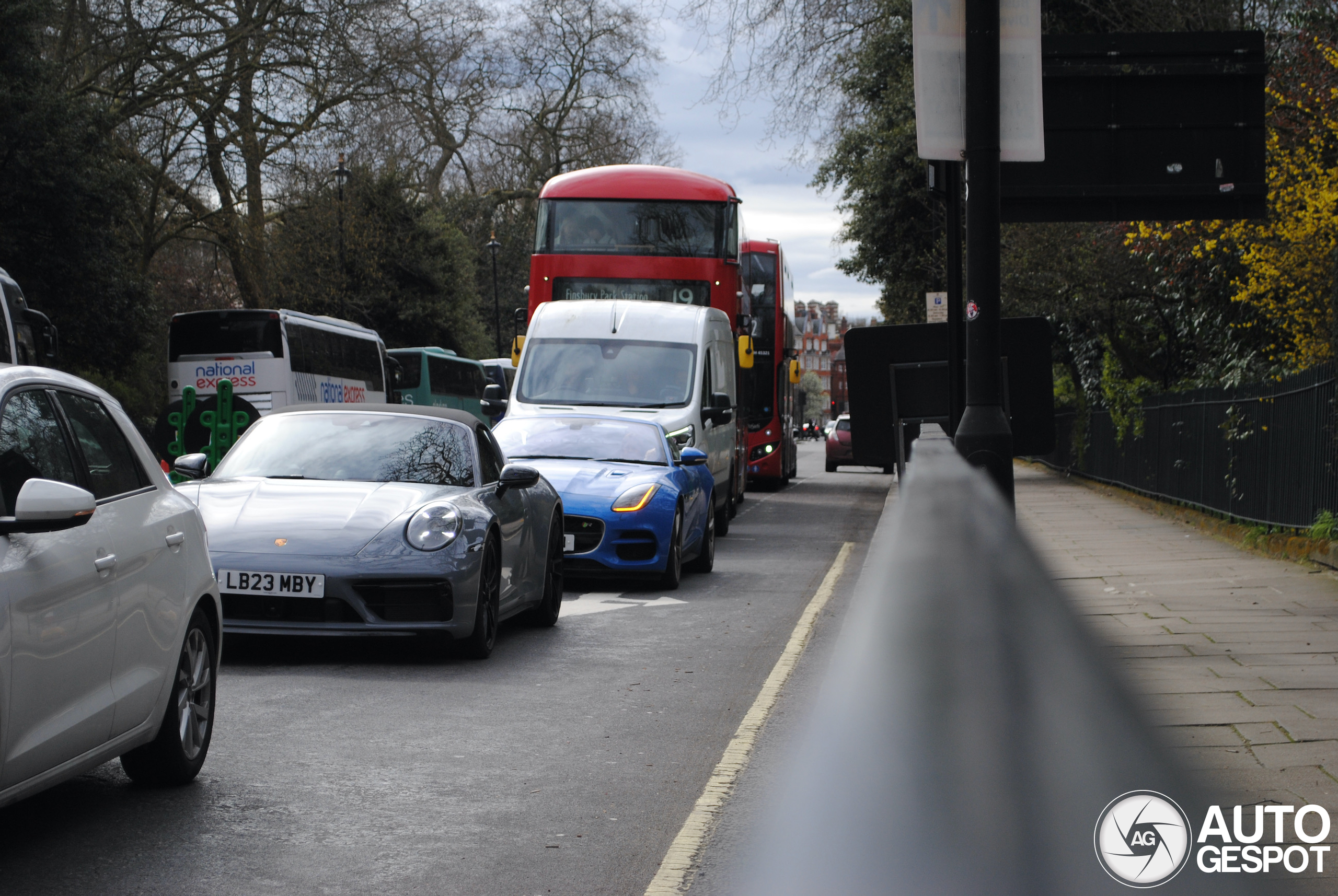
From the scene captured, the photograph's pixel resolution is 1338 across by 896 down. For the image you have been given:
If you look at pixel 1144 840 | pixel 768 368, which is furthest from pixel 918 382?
pixel 768 368

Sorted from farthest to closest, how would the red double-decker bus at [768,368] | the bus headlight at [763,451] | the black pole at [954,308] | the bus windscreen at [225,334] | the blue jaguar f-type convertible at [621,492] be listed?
1. the bus windscreen at [225,334]
2. the bus headlight at [763,451]
3. the red double-decker bus at [768,368]
4. the blue jaguar f-type convertible at [621,492]
5. the black pole at [954,308]

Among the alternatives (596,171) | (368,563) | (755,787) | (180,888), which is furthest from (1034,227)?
(180,888)

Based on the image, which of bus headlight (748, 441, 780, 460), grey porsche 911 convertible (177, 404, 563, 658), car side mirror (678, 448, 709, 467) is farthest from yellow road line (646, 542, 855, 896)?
bus headlight (748, 441, 780, 460)

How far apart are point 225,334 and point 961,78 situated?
1153 inches

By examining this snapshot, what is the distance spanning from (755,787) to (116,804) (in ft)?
7.23

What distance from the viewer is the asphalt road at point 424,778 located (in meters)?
4.41

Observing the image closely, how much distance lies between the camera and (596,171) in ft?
75.6

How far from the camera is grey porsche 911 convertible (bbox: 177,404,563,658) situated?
8055 mm

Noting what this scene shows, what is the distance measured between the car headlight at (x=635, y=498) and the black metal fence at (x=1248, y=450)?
126 inches

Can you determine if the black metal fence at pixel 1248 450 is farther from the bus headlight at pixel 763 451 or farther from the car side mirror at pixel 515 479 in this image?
the bus headlight at pixel 763 451

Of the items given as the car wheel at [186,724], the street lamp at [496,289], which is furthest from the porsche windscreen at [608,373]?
the street lamp at [496,289]

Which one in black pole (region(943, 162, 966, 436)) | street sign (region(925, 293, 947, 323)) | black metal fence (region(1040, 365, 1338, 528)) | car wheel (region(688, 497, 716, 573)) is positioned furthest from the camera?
street sign (region(925, 293, 947, 323))

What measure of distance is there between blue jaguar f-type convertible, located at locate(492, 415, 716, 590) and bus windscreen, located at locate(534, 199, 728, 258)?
8078 mm

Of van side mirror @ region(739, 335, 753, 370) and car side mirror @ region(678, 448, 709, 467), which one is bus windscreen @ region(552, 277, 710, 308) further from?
car side mirror @ region(678, 448, 709, 467)
